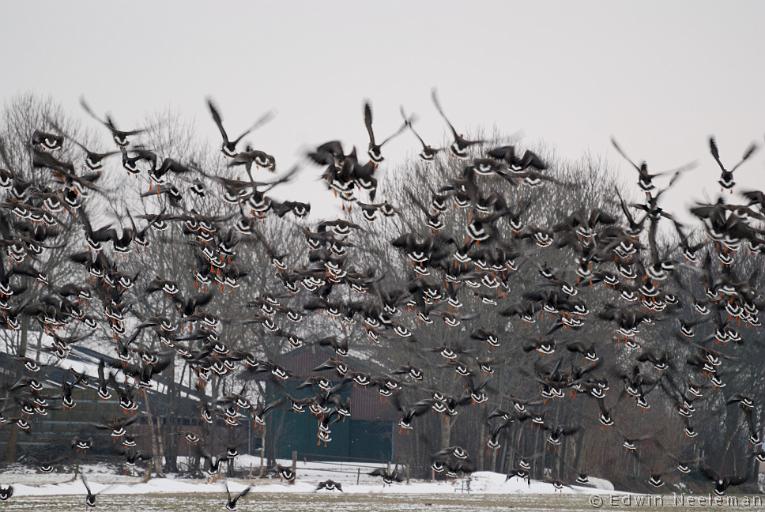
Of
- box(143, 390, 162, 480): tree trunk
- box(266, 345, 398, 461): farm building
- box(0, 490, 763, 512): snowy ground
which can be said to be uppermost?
box(266, 345, 398, 461): farm building

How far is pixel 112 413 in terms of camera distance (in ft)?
176

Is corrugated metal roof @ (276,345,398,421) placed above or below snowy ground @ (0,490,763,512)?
above

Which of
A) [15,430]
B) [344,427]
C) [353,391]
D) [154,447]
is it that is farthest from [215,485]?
[344,427]

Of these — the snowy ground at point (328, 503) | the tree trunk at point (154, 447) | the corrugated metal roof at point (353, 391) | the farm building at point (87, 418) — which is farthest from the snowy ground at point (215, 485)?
the corrugated metal roof at point (353, 391)

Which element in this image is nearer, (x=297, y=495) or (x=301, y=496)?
(x=301, y=496)

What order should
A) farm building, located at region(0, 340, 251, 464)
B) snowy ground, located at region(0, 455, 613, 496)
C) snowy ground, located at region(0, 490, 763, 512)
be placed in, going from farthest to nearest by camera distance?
farm building, located at region(0, 340, 251, 464)
snowy ground, located at region(0, 455, 613, 496)
snowy ground, located at region(0, 490, 763, 512)

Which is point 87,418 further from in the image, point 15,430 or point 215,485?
point 215,485

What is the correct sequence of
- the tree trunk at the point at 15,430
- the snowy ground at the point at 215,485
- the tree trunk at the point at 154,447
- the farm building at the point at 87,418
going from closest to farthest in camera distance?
the snowy ground at the point at 215,485 < the tree trunk at the point at 154,447 < the tree trunk at the point at 15,430 < the farm building at the point at 87,418

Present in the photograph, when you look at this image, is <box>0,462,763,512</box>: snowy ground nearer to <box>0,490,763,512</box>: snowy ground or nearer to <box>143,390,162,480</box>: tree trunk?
<box>0,490,763,512</box>: snowy ground

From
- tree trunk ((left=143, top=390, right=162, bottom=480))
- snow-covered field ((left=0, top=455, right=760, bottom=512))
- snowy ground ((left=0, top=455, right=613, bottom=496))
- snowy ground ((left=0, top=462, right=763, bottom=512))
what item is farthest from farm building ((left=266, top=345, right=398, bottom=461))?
snowy ground ((left=0, top=455, right=613, bottom=496))

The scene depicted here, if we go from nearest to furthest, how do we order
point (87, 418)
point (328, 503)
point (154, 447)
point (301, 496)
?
point (328, 503)
point (301, 496)
point (154, 447)
point (87, 418)

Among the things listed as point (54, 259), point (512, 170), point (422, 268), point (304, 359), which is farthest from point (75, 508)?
point (304, 359)

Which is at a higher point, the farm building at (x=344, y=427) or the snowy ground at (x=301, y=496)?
the farm building at (x=344, y=427)

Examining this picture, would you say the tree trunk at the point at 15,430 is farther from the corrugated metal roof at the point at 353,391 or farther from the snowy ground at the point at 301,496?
the corrugated metal roof at the point at 353,391
